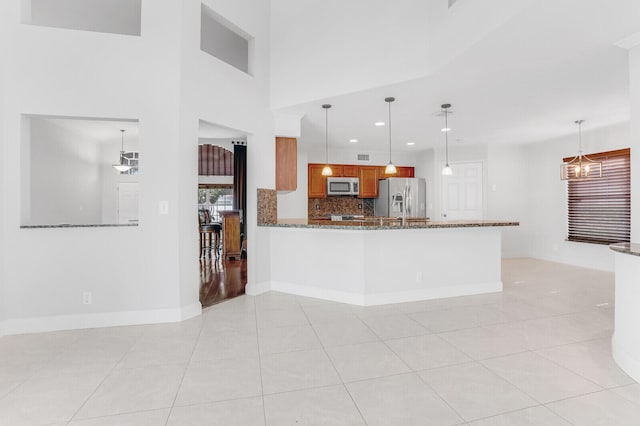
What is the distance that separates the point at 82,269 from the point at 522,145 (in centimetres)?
759

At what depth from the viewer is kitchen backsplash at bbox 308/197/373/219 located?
24.0ft

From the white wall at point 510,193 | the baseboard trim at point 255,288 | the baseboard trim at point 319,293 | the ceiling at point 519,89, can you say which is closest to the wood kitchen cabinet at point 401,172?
the ceiling at point 519,89

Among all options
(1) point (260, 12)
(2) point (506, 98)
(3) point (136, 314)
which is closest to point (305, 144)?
(1) point (260, 12)

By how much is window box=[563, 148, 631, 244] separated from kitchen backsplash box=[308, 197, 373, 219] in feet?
12.4

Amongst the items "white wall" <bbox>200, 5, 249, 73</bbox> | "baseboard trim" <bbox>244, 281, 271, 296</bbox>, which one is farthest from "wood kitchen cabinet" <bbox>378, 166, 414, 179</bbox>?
"baseboard trim" <bbox>244, 281, 271, 296</bbox>

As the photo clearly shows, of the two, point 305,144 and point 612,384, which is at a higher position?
point 305,144

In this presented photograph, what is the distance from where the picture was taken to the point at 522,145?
22.4 ft

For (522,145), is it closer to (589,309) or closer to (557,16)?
(589,309)

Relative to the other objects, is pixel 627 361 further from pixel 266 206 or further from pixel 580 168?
pixel 580 168

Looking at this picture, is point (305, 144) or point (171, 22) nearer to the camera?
point (171, 22)

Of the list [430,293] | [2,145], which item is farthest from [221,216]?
[430,293]

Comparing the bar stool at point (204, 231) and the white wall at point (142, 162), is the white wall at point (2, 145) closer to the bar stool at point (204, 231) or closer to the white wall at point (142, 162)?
the white wall at point (142, 162)

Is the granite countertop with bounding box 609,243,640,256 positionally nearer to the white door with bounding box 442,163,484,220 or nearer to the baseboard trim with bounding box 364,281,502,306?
the baseboard trim with bounding box 364,281,502,306

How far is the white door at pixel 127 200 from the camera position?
7250 mm
